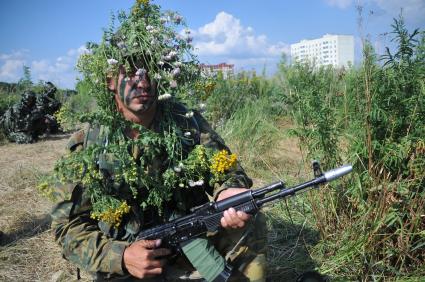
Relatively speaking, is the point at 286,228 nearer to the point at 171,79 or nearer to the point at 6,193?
the point at 171,79

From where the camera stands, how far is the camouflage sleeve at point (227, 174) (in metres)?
2.39

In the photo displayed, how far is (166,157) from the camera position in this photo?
7.95 feet

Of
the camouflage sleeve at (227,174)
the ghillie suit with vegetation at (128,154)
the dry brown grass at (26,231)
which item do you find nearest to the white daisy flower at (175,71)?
the ghillie suit with vegetation at (128,154)

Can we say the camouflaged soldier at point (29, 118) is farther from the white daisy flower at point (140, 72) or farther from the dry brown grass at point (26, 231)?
the white daisy flower at point (140, 72)

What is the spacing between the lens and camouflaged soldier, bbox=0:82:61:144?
878 cm

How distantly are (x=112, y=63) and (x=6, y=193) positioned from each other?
3.72 m

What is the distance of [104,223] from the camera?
94.0 inches

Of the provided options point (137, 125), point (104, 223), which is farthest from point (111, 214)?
point (137, 125)

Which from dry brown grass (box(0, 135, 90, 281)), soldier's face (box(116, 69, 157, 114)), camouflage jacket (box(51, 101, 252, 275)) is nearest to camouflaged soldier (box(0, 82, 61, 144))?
dry brown grass (box(0, 135, 90, 281))

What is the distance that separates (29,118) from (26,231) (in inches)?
213

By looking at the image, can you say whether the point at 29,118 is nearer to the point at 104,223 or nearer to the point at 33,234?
the point at 33,234

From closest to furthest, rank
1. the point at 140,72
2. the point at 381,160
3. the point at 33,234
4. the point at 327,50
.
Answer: the point at 140,72 < the point at 381,160 < the point at 33,234 < the point at 327,50

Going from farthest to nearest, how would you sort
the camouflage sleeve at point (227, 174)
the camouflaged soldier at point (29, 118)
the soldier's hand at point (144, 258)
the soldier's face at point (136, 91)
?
the camouflaged soldier at point (29, 118), the camouflage sleeve at point (227, 174), the soldier's face at point (136, 91), the soldier's hand at point (144, 258)

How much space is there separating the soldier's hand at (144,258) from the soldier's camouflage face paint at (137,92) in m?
0.75
